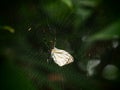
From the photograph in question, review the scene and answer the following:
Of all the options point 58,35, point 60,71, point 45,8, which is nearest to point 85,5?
point 45,8

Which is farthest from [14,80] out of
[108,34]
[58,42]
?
[108,34]

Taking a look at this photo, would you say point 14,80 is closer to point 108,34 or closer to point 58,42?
point 58,42

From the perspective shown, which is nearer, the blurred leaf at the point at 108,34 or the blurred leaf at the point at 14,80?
the blurred leaf at the point at 14,80

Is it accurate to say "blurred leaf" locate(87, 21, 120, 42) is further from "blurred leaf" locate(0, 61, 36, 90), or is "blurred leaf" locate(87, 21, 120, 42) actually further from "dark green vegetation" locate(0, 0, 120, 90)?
"blurred leaf" locate(0, 61, 36, 90)

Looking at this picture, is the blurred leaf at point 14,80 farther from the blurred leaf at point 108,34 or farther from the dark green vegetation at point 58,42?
the blurred leaf at point 108,34

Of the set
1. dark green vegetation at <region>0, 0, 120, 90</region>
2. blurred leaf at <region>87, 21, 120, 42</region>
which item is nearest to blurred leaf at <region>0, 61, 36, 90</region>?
dark green vegetation at <region>0, 0, 120, 90</region>

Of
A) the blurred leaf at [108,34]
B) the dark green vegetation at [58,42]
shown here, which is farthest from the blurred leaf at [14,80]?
the blurred leaf at [108,34]

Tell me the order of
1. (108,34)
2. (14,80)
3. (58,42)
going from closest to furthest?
(14,80), (58,42), (108,34)

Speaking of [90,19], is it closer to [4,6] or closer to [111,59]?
[111,59]
